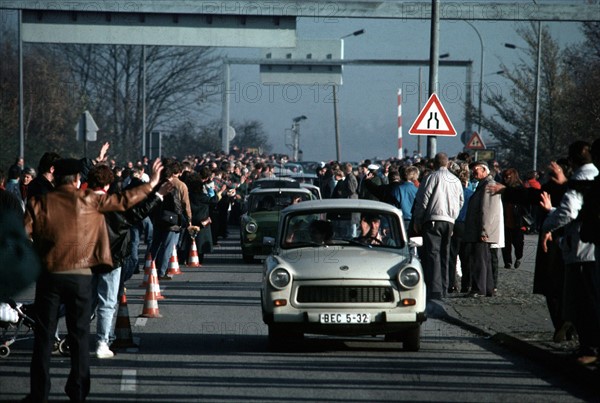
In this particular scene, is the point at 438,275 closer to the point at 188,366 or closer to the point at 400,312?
the point at 400,312

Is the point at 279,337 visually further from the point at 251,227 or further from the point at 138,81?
the point at 138,81

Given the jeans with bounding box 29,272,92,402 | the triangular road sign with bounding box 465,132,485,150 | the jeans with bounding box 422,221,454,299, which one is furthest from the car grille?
the triangular road sign with bounding box 465,132,485,150

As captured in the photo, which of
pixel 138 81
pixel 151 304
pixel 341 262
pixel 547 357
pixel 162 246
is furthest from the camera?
pixel 138 81

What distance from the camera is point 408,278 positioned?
1216 centimetres

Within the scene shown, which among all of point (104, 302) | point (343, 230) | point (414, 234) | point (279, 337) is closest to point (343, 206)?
point (343, 230)

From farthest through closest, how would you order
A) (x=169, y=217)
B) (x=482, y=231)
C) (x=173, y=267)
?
(x=173, y=267), (x=169, y=217), (x=482, y=231)

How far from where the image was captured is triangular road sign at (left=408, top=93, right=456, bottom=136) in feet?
68.5

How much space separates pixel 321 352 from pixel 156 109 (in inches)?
2678

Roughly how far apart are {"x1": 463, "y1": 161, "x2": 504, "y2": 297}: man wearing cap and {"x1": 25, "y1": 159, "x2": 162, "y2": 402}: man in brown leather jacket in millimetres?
8668

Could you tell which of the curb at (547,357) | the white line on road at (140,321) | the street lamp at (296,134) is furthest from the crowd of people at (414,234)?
the street lamp at (296,134)

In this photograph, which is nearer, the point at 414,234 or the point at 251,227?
the point at 414,234

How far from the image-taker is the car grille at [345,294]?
Result: 12109mm

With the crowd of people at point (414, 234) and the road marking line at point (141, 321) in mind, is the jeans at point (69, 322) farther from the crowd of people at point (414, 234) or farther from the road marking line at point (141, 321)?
the road marking line at point (141, 321)

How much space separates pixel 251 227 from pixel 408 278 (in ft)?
43.8
